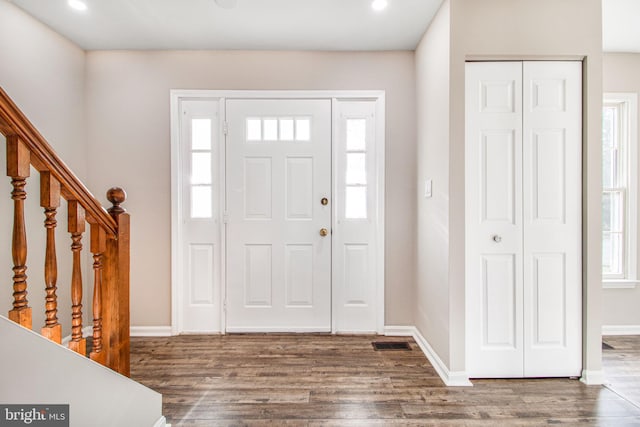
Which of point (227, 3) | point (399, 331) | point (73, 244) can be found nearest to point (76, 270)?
point (73, 244)

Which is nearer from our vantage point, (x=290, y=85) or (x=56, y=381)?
(x=56, y=381)

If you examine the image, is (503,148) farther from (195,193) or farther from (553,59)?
(195,193)

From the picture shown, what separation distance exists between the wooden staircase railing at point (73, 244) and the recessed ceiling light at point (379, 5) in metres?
2.04

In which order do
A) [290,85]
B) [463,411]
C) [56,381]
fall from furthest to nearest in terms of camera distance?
[290,85]
[463,411]
[56,381]

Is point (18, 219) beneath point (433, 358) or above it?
above

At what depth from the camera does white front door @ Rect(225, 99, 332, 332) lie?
123 inches

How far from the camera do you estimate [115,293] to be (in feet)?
5.20

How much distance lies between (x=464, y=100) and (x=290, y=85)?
5.01 feet

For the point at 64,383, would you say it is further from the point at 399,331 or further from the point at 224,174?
the point at 399,331

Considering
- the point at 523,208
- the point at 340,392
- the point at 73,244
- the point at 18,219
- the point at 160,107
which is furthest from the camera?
the point at 160,107

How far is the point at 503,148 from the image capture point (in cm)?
228

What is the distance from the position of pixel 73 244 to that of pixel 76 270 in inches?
4.3

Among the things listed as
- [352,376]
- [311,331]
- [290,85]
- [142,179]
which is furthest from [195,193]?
[352,376]

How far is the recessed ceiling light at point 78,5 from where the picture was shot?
237 centimetres
